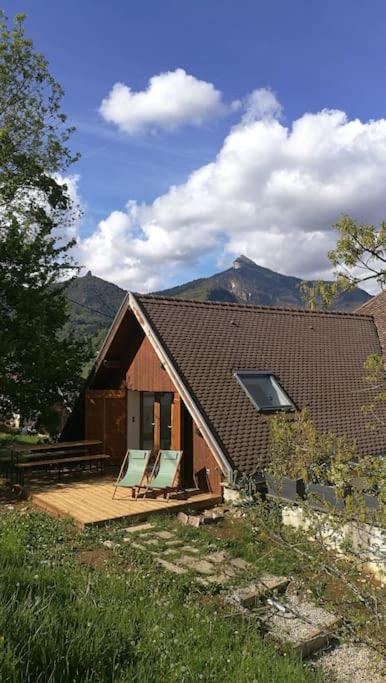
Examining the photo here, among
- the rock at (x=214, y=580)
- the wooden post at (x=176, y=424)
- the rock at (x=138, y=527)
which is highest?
the wooden post at (x=176, y=424)

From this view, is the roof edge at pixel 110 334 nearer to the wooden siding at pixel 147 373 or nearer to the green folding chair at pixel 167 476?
the wooden siding at pixel 147 373

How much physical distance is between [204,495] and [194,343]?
12.9 ft

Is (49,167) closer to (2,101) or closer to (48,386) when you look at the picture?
(2,101)

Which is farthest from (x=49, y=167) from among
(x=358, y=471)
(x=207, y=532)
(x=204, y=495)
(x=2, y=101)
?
(x=358, y=471)

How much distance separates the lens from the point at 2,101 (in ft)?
60.9

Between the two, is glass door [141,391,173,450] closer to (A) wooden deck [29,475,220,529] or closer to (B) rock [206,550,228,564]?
(A) wooden deck [29,475,220,529]

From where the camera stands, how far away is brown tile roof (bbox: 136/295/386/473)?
11.8 meters

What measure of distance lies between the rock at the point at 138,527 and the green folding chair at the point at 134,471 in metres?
1.61

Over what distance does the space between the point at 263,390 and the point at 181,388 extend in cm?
254

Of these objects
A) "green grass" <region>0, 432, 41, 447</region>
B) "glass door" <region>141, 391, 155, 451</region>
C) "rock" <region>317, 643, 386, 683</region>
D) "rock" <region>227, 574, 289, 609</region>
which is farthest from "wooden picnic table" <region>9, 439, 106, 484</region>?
"rock" <region>317, 643, 386, 683</region>

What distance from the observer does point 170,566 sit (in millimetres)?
7613

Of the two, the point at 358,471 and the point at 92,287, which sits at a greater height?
the point at 92,287

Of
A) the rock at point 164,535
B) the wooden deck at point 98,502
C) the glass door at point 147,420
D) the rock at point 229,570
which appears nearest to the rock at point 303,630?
the rock at point 229,570

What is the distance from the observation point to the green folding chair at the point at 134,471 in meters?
11.7
